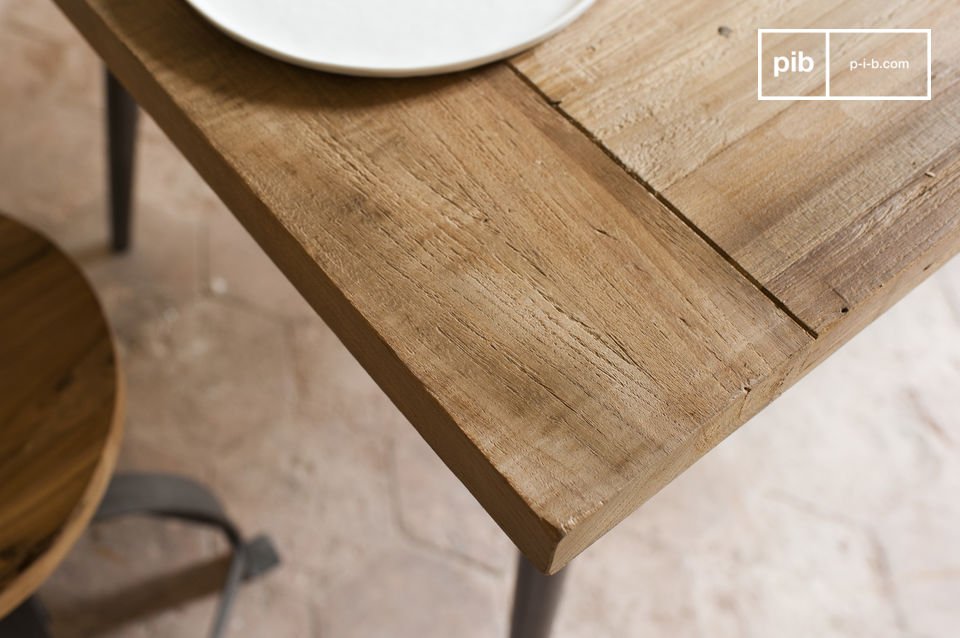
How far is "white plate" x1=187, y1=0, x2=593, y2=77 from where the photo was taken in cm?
68

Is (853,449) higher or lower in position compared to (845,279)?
lower

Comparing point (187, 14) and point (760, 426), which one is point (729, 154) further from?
point (760, 426)

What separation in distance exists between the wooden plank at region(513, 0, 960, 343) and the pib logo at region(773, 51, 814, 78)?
0.06ft

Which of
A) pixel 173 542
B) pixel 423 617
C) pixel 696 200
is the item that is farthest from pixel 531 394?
pixel 173 542

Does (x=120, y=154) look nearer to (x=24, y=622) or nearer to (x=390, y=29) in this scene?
(x=24, y=622)

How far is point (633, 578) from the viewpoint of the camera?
129cm

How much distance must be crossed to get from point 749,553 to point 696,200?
81cm

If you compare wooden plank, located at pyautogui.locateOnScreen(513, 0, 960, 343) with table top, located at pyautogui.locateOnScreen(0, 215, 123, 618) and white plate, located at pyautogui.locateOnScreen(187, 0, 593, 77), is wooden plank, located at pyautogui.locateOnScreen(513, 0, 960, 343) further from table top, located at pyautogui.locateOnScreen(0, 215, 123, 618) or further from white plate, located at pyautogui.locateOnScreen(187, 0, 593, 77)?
table top, located at pyautogui.locateOnScreen(0, 215, 123, 618)

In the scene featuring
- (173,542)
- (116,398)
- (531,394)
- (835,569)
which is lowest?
(173,542)

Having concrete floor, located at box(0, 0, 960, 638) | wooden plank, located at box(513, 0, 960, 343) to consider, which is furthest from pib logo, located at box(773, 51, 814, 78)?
concrete floor, located at box(0, 0, 960, 638)

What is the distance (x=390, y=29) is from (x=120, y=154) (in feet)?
2.69

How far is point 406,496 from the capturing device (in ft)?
4.39

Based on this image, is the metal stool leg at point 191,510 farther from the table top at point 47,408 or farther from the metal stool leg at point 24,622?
the table top at point 47,408

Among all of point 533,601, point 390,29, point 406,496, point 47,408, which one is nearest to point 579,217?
point 390,29
